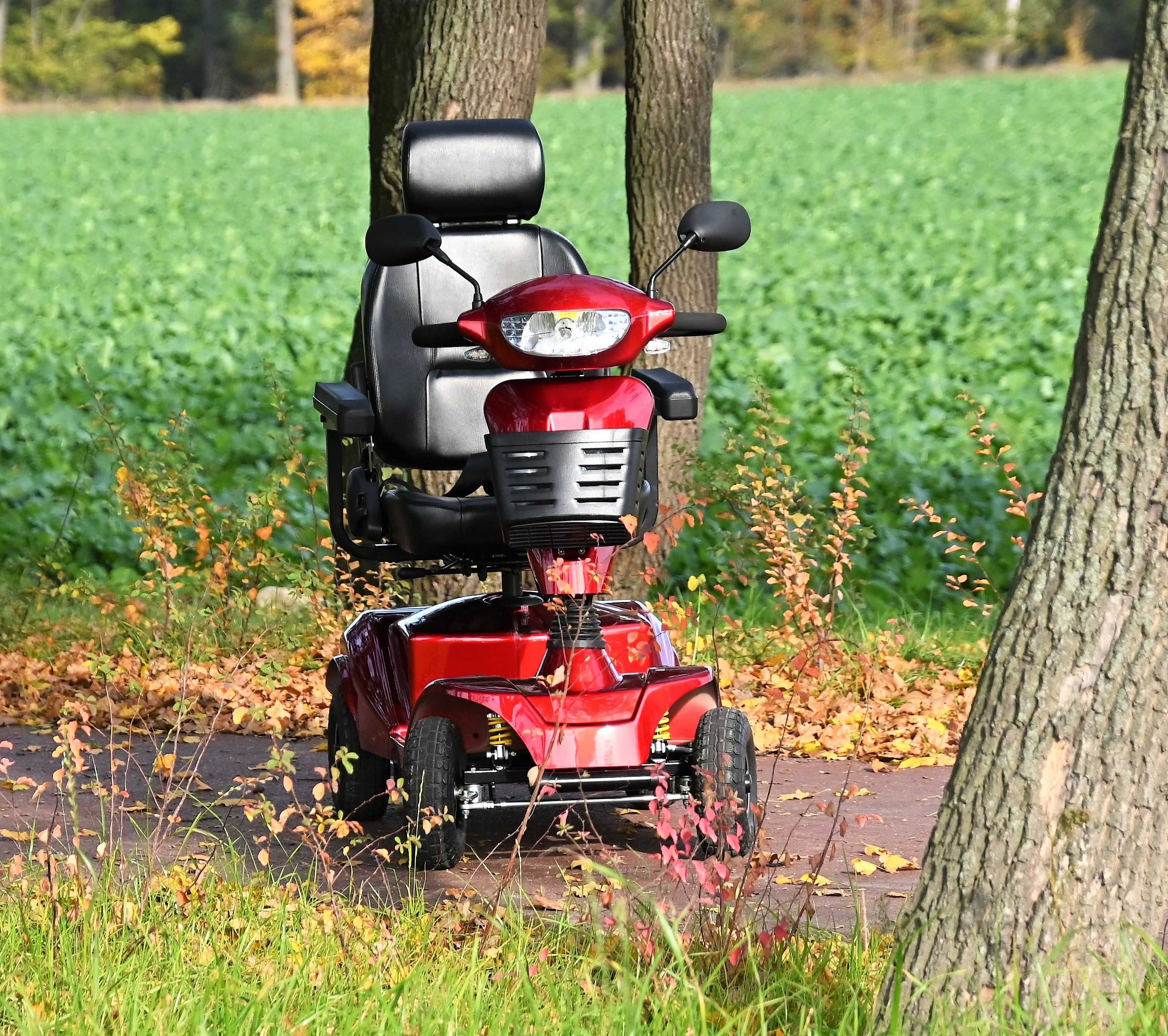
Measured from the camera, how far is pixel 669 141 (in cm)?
719

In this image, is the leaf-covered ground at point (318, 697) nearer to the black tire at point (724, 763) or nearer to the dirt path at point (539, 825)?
the dirt path at point (539, 825)

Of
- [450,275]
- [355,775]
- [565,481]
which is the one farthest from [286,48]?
[565,481]

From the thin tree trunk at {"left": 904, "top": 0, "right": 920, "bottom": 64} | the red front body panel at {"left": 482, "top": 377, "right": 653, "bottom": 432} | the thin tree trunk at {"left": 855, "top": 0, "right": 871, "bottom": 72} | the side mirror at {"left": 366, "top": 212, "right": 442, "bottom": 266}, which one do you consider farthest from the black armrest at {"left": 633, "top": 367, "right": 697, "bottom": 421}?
the thin tree trunk at {"left": 904, "top": 0, "right": 920, "bottom": 64}

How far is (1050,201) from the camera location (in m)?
21.1

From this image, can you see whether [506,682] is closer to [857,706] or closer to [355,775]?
[355,775]

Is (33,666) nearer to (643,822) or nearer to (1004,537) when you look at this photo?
(643,822)

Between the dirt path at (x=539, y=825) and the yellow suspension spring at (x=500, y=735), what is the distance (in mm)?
294

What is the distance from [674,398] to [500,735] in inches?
37.7

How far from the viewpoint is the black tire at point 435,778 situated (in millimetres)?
3770

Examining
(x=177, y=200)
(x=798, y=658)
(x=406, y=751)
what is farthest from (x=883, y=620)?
(x=177, y=200)

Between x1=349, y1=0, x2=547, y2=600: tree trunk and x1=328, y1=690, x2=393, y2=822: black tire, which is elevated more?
x1=349, y1=0, x2=547, y2=600: tree trunk

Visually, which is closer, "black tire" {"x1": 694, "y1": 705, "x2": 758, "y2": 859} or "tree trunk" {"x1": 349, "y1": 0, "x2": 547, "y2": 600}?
"black tire" {"x1": 694, "y1": 705, "x2": 758, "y2": 859}

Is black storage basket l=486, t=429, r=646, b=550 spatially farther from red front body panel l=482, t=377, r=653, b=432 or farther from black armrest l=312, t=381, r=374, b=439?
black armrest l=312, t=381, r=374, b=439

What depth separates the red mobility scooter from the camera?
12.2 ft
